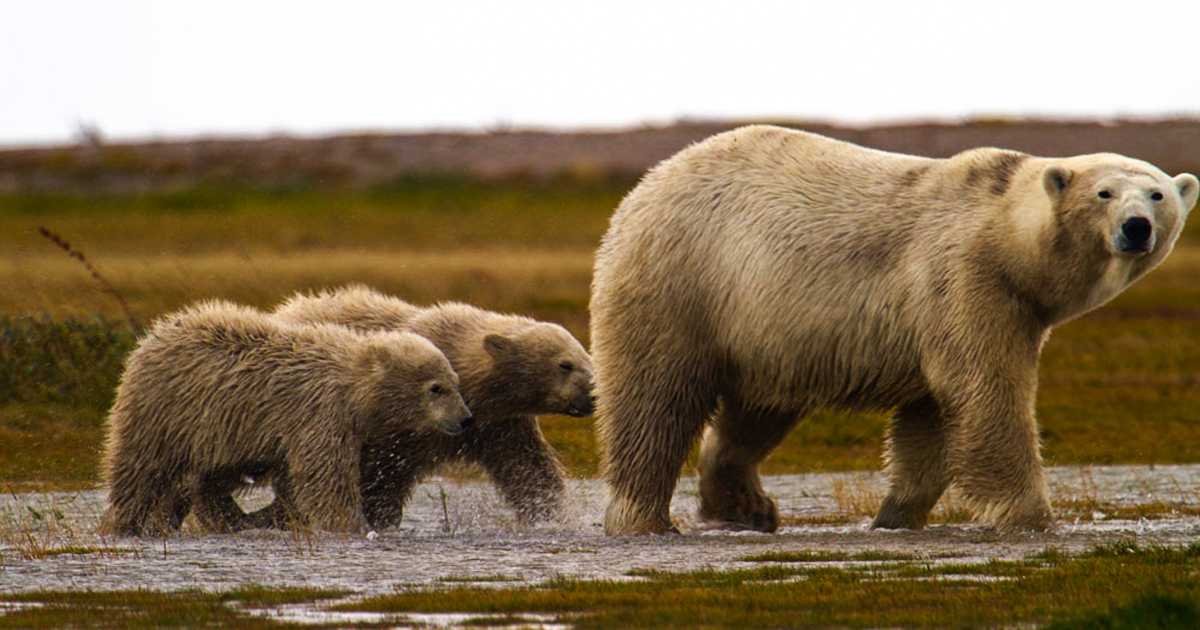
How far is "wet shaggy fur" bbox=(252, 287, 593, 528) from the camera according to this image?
11742 millimetres

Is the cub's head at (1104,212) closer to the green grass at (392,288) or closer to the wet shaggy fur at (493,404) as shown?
the wet shaggy fur at (493,404)

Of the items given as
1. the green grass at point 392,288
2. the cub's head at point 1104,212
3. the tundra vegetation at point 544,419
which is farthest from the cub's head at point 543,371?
the cub's head at point 1104,212

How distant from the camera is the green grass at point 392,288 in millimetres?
16703

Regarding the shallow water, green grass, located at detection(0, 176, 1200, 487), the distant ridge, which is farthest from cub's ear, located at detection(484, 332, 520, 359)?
the distant ridge

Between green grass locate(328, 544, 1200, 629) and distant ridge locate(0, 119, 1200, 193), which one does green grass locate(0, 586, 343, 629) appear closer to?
green grass locate(328, 544, 1200, 629)

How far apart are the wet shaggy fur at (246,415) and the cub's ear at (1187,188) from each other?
15.5 feet

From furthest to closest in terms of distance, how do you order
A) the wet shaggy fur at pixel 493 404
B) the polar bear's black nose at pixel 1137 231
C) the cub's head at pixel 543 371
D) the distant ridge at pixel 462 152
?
the distant ridge at pixel 462 152, the cub's head at pixel 543 371, the wet shaggy fur at pixel 493 404, the polar bear's black nose at pixel 1137 231

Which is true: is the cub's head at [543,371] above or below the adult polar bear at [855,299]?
below

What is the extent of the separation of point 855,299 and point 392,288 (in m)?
18.6

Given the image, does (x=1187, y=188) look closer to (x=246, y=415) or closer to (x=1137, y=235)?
(x=1137, y=235)

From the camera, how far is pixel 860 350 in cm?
1023

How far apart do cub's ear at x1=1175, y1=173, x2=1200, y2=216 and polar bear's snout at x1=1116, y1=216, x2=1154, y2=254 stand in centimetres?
68

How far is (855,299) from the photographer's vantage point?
10234mm

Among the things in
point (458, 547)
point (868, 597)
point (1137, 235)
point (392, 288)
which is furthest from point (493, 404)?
point (392, 288)
